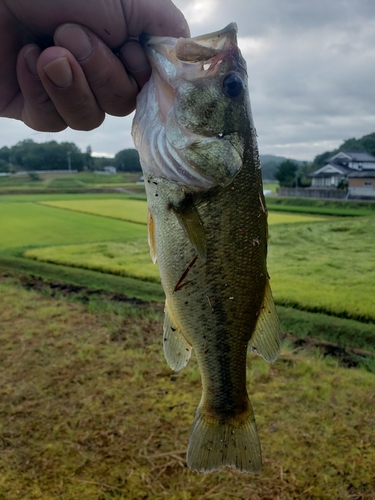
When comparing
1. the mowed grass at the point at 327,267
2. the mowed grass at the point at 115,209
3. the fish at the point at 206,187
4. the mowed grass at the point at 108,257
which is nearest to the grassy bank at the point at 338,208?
the mowed grass at the point at 327,267

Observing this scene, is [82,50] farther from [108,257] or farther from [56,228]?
[56,228]

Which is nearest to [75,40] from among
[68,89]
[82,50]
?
[82,50]

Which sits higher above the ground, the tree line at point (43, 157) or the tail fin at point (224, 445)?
the tree line at point (43, 157)

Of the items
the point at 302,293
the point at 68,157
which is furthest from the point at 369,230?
the point at 68,157

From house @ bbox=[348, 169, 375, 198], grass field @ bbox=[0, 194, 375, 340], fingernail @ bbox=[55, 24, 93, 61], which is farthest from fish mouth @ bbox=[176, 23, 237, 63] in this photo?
house @ bbox=[348, 169, 375, 198]

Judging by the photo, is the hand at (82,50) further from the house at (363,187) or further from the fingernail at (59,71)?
the house at (363,187)

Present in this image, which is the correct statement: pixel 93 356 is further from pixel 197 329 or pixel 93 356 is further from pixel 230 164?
pixel 230 164
